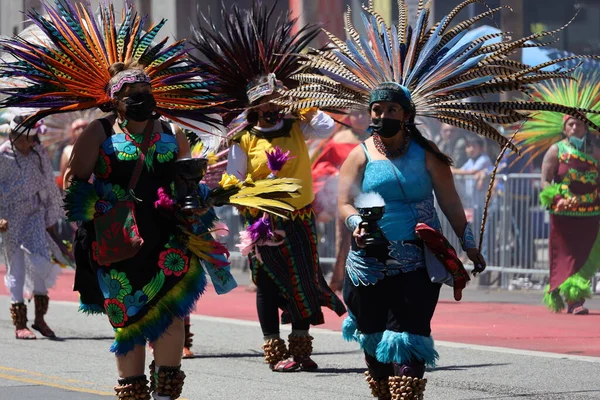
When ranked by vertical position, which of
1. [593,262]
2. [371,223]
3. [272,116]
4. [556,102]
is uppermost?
[556,102]

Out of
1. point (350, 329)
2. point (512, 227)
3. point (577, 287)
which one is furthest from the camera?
point (512, 227)

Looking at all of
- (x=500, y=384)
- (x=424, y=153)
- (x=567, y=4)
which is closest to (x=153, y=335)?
(x=424, y=153)

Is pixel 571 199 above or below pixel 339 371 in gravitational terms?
above

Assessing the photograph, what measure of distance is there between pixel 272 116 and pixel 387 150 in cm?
258

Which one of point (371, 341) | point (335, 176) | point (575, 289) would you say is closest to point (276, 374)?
point (371, 341)

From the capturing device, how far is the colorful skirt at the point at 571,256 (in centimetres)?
1309

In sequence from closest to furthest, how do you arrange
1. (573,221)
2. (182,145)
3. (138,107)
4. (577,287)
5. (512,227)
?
(138,107)
(182,145)
(577,287)
(573,221)
(512,227)

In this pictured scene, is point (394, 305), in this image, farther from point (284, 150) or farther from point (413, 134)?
point (284, 150)

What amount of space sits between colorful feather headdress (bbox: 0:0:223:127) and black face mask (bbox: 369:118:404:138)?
1.03m

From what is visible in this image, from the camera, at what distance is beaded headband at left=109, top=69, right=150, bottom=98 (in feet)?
22.2

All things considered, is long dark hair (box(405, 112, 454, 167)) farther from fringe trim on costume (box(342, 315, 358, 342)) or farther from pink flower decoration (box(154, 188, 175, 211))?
pink flower decoration (box(154, 188, 175, 211))

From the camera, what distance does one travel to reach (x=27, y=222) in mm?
11633

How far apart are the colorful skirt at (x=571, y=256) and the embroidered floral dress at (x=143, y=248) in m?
7.10

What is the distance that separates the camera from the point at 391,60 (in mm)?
7098
